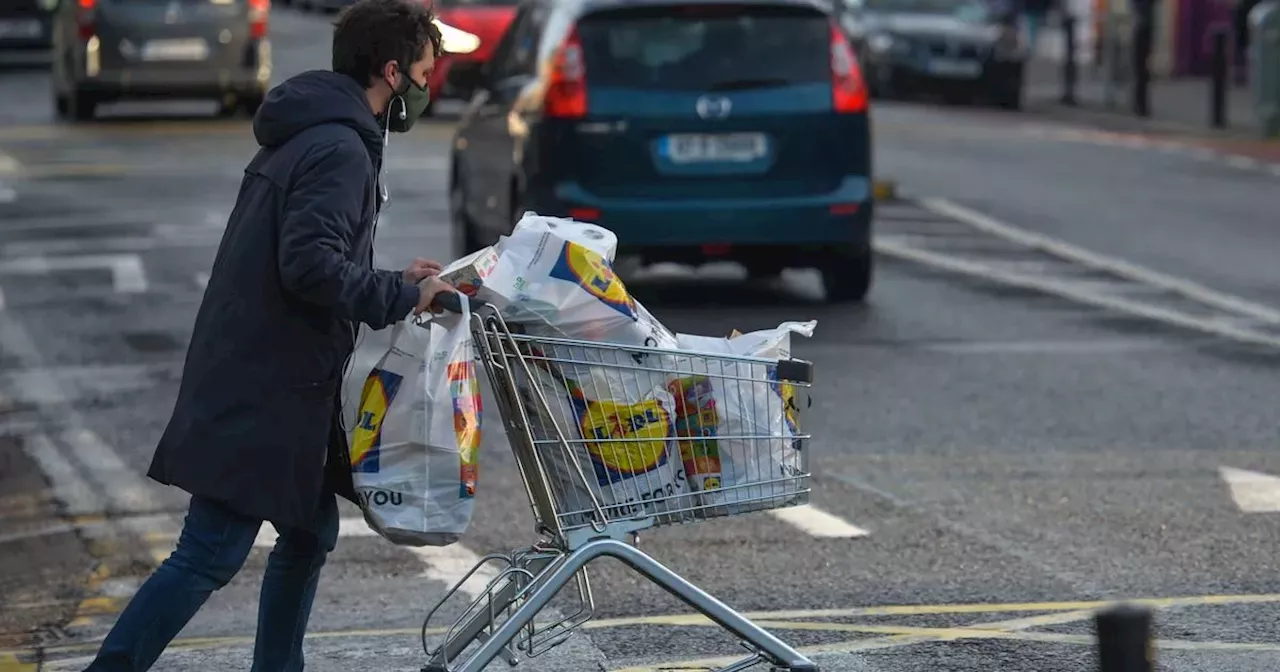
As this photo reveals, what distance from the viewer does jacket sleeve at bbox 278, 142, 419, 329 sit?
519 centimetres

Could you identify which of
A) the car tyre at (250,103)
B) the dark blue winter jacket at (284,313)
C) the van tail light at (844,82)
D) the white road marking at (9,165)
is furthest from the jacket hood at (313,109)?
the car tyre at (250,103)

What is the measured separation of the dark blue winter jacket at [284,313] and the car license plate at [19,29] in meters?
32.4

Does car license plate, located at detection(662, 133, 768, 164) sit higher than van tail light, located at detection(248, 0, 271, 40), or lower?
higher

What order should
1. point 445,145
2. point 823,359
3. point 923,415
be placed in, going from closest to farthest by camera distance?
point 923,415, point 823,359, point 445,145

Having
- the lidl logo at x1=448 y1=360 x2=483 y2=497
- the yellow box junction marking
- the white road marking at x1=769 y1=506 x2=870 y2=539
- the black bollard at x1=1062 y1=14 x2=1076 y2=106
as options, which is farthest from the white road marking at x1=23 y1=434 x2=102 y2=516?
the black bollard at x1=1062 y1=14 x2=1076 y2=106

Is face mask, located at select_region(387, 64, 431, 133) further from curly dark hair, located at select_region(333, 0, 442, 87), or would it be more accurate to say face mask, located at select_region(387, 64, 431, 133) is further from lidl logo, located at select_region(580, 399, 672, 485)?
lidl logo, located at select_region(580, 399, 672, 485)

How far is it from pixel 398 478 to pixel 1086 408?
5.85 m

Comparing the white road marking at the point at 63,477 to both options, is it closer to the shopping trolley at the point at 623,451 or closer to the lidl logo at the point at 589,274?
the shopping trolley at the point at 623,451

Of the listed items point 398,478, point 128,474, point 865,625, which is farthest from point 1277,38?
Result: point 398,478

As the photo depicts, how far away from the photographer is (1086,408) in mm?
10578

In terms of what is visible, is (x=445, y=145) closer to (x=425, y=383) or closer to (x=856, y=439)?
(x=856, y=439)

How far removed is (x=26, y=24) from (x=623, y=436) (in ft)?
108

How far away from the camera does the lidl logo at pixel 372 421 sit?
17.2 ft

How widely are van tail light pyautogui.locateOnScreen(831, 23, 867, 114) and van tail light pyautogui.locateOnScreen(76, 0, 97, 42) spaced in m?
14.9
